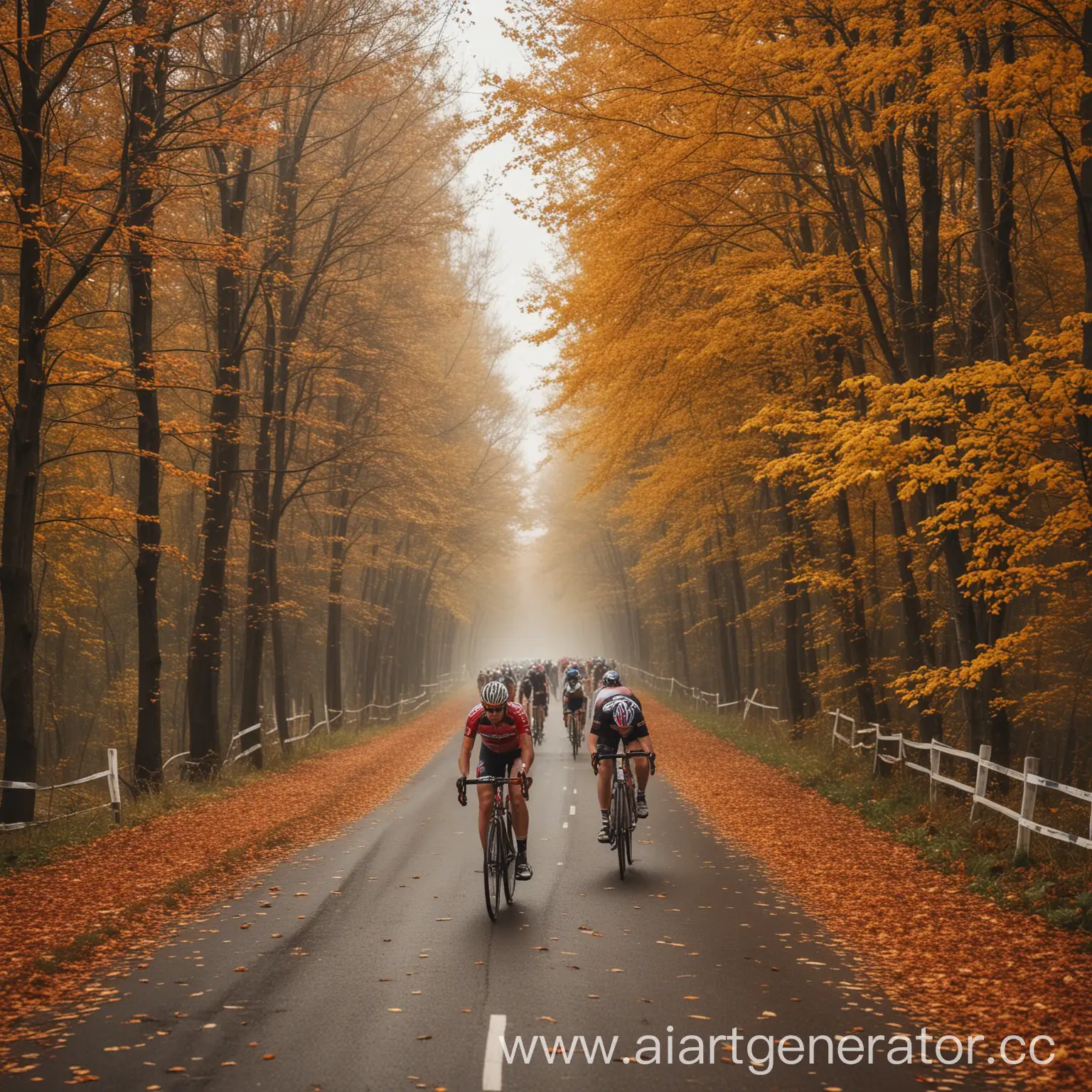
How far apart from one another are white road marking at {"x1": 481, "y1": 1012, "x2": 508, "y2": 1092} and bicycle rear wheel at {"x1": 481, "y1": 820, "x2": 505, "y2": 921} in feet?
Answer: 8.43

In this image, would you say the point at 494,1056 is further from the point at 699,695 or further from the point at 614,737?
the point at 699,695

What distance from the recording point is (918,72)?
10852 millimetres

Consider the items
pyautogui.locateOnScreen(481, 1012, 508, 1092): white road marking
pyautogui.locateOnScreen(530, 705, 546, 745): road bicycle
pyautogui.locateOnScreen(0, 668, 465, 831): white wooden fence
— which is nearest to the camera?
pyautogui.locateOnScreen(481, 1012, 508, 1092): white road marking

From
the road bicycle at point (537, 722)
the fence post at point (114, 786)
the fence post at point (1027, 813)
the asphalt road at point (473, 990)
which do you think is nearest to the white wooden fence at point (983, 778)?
the fence post at point (1027, 813)

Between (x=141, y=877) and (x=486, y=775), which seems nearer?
(x=486, y=775)

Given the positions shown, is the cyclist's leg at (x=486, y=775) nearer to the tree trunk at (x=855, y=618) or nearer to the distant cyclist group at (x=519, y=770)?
the distant cyclist group at (x=519, y=770)

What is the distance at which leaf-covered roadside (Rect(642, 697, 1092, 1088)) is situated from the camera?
21.0ft

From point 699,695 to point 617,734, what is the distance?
28.5 meters

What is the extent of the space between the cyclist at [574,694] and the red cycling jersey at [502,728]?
1455 cm

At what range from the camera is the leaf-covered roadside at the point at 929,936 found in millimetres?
6410

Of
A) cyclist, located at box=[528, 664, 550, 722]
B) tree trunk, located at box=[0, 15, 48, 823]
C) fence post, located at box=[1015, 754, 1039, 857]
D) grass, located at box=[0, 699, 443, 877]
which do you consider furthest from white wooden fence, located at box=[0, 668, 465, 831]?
fence post, located at box=[1015, 754, 1039, 857]

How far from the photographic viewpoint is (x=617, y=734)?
39.1 feet

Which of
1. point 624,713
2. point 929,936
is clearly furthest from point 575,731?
point 929,936

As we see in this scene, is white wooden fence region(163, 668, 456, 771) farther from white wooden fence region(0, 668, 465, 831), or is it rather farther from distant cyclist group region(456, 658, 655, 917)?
distant cyclist group region(456, 658, 655, 917)
